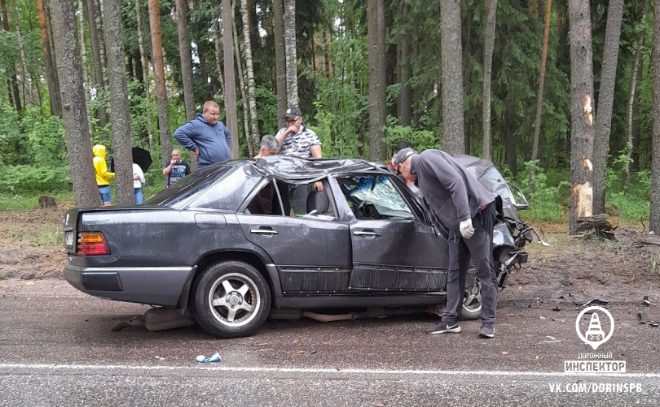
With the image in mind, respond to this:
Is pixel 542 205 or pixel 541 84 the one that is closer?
pixel 542 205

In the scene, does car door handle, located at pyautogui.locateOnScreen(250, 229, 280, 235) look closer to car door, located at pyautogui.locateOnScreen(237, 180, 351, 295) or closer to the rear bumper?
car door, located at pyautogui.locateOnScreen(237, 180, 351, 295)

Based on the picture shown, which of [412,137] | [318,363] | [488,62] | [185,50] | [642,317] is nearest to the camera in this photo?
[318,363]

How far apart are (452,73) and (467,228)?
6264 millimetres

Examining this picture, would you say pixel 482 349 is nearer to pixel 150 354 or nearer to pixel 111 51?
pixel 150 354

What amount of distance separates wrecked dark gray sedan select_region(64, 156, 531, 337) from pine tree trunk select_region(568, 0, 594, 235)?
4.51 meters

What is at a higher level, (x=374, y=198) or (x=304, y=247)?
(x=374, y=198)

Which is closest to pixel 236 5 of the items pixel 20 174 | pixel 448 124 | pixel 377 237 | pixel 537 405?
pixel 20 174

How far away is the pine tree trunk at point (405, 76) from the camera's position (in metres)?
20.4

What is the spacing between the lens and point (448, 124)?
36.6 ft

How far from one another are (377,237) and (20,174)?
19.2 m

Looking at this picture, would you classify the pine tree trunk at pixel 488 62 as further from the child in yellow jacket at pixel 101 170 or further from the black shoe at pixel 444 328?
the black shoe at pixel 444 328

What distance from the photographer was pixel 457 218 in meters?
5.52

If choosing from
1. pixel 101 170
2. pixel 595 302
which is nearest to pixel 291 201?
pixel 595 302

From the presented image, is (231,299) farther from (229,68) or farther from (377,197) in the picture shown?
(229,68)
